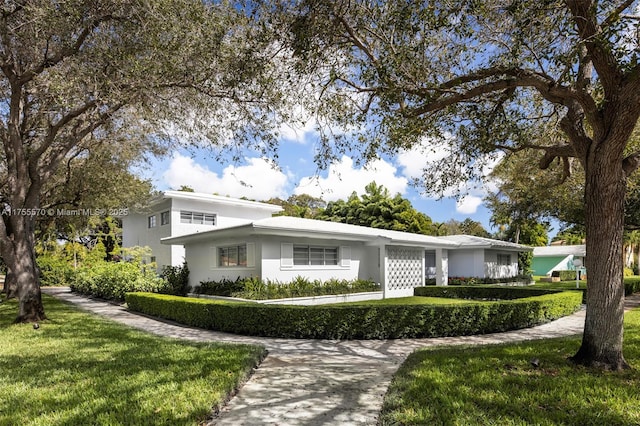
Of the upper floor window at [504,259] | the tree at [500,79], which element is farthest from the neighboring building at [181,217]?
the upper floor window at [504,259]

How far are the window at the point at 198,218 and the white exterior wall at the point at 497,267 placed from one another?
57.3 feet

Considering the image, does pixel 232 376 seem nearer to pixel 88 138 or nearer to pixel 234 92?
pixel 234 92

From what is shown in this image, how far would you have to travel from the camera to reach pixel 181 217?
2331cm

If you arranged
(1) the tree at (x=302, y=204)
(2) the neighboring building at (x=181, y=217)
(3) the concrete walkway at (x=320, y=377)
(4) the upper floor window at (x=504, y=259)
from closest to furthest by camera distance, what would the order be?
(3) the concrete walkway at (x=320, y=377) → (2) the neighboring building at (x=181, y=217) → (4) the upper floor window at (x=504, y=259) → (1) the tree at (x=302, y=204)

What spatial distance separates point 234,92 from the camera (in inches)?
350

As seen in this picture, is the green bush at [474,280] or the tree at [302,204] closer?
the green bush at [474,280]

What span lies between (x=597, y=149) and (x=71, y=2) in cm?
973

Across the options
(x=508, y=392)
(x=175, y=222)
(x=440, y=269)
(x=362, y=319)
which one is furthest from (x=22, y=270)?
(x=440, y=269)

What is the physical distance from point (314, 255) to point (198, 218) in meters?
9.23

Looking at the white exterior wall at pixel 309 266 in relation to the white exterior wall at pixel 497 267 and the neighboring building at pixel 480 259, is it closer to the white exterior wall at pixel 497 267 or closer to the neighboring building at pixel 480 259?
the neighboring building at pixel 480 259

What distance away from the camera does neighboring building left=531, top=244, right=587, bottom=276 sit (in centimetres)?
4503

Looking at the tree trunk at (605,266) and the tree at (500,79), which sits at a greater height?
the tree at (500,79)

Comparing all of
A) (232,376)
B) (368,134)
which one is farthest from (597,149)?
(232,376)

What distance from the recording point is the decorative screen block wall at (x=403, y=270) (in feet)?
65.9
